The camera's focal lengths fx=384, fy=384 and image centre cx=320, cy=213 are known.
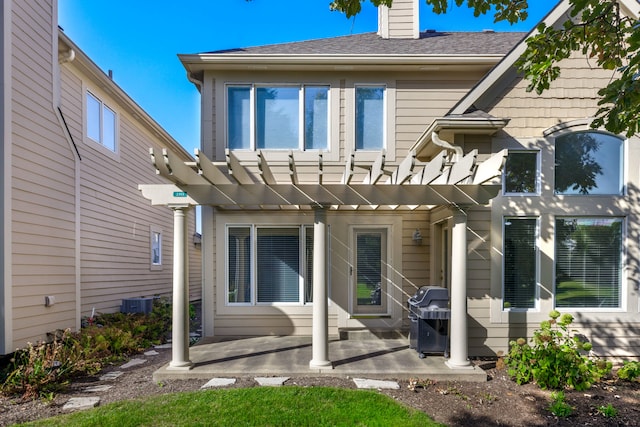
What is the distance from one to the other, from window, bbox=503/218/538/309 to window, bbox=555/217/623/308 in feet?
1.24

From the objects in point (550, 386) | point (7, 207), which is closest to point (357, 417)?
point (550, 386)

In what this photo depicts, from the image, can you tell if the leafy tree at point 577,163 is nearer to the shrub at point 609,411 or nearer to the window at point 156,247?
the shrub at point 609,411

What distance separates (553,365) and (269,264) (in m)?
4.91

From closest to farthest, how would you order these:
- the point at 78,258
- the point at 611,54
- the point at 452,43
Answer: the point at 611,54
the point at 78,258
the point at 452,43

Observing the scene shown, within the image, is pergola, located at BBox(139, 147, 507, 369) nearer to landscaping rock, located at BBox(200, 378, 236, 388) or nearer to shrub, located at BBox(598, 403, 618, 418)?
landscaping rock, located at BBox(200, 378, 236, 388)

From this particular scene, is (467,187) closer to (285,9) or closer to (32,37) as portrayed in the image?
(285,9)

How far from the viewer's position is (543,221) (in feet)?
19.7

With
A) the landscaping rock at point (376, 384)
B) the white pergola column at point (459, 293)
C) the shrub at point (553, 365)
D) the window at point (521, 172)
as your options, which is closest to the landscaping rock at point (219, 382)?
the landscaping rock at point (376, 384)

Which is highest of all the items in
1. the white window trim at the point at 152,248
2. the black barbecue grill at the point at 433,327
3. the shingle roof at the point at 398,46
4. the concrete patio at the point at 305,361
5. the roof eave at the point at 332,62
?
the shingle roof at the point at 398,46

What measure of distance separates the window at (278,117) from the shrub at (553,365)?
4.87 metres

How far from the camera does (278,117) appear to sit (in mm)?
7684

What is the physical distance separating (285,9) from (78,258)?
603cm

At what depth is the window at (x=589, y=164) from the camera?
608cm

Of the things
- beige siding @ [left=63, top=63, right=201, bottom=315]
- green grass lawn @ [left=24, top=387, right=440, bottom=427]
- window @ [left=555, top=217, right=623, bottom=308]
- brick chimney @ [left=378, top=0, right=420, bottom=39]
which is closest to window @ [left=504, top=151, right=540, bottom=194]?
window @ [left=555, top=217, right=623, bottom=308]
